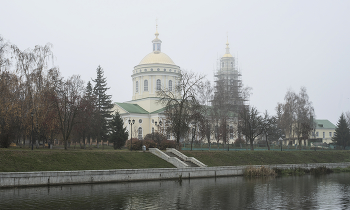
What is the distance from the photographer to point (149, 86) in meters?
71.8

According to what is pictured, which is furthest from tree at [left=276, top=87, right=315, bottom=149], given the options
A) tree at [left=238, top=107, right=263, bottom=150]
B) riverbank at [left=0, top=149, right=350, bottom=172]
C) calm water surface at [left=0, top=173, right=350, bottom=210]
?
calm water surface at [left=0, top=173, right=350, bottom=210]

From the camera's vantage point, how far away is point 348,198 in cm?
1869

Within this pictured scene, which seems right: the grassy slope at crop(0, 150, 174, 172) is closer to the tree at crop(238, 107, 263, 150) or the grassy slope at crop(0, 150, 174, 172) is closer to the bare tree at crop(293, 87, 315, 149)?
the tree at crop(238, 107, 263, 150)

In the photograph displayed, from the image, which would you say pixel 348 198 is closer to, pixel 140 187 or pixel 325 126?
pixel 140 187

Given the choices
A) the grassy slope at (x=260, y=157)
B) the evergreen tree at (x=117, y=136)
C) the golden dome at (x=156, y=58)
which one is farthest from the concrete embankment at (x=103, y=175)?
the golden dome at (x=156, y=58)

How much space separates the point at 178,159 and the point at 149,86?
42.5m

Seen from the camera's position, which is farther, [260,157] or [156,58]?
[156,58]

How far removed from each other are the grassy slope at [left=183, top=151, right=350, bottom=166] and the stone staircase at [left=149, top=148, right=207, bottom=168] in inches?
44.3

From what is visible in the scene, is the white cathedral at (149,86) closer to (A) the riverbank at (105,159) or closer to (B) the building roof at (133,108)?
(B) the building roof at (133,108)

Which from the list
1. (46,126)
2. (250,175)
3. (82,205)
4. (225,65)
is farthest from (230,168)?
(225,65)

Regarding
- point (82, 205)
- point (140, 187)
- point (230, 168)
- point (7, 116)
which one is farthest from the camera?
point (7, 116)

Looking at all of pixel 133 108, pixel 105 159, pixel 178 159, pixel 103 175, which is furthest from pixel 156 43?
pixel 103 175

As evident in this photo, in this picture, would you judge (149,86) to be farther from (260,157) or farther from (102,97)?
(260,157)

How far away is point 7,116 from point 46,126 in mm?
5150
